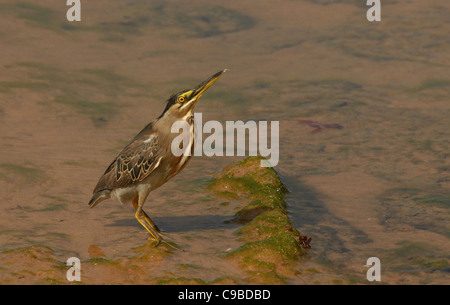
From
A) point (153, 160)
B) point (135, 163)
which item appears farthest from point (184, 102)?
point (135, 163)

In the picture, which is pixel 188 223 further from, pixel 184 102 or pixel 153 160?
pixel 184 102

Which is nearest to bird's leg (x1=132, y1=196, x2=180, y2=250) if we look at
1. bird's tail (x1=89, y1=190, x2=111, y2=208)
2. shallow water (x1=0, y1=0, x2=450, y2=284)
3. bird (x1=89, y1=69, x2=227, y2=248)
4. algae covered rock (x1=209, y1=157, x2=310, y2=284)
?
bird (x1=89, y1=69, x2=227, y2=248)

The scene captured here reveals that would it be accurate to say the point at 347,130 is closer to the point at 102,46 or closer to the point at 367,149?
the point at 367,149

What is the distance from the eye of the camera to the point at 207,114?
12047mm

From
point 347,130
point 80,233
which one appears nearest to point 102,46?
point 347,130

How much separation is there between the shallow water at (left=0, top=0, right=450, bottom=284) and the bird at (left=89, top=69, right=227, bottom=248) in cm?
40

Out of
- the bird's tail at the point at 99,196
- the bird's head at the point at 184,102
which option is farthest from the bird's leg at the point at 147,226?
the bird's head at the point at 184,102

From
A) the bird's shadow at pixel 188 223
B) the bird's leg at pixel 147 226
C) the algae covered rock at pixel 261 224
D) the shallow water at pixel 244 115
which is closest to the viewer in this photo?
the algae covered rock at pixel 261 224

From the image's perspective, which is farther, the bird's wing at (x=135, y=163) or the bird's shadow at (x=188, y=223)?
the bird's shadow at (x=188, y=223)

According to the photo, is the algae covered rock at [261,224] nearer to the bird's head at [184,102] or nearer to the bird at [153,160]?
the bird at [153,160]

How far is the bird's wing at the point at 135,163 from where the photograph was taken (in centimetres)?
747

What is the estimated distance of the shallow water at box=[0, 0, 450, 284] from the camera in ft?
25.3

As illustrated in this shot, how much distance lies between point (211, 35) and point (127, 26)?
1.96 metres

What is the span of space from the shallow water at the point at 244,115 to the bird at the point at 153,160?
398mm
